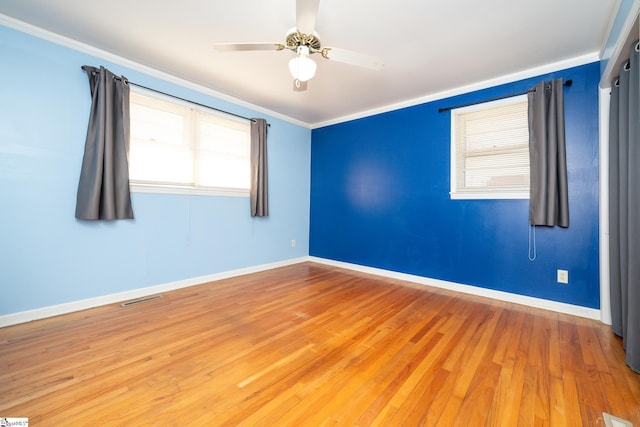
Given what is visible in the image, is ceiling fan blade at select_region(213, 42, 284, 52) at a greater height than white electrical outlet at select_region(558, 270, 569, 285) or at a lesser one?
greater

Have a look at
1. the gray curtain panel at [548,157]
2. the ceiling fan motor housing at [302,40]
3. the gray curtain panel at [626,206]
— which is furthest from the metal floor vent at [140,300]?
the gray curtain panel at [548,157]

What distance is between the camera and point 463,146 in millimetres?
3264

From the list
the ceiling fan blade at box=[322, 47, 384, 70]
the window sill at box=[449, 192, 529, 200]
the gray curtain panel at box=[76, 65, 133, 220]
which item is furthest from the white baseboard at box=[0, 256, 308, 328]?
the window sill at box=[449, 192, 529, 200]

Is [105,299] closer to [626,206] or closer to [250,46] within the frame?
[250,46]

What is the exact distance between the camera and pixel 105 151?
8.22ft

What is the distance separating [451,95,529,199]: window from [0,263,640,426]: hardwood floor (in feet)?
4.47

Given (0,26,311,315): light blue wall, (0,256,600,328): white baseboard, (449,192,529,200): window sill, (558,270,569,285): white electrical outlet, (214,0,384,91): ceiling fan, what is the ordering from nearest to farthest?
(214,0,384,91): ceiling fan < (0,26,311,315): light blue wall < (0,256,600,328): white baseboard < (558,270,569,285): white electrical outlet < (449,192,529,200): window sill

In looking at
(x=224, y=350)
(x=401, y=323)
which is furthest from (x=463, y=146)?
(x=224, y=350)

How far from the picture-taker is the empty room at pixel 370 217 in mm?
1463

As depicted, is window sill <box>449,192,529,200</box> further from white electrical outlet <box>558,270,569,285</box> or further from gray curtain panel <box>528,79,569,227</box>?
white electrical outlet <box>558,270,569,285</box>

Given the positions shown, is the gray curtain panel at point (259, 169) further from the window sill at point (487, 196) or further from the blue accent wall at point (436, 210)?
the window sill at point (487, 196)

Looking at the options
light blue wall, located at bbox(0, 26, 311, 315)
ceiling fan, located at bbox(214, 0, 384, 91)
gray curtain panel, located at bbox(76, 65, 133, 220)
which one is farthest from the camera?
gray curtain panel, located at bbox(76, 65, 133, 220)

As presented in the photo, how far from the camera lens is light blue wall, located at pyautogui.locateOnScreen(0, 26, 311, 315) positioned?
2145 millimetres

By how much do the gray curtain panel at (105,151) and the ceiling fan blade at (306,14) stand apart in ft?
6.98
